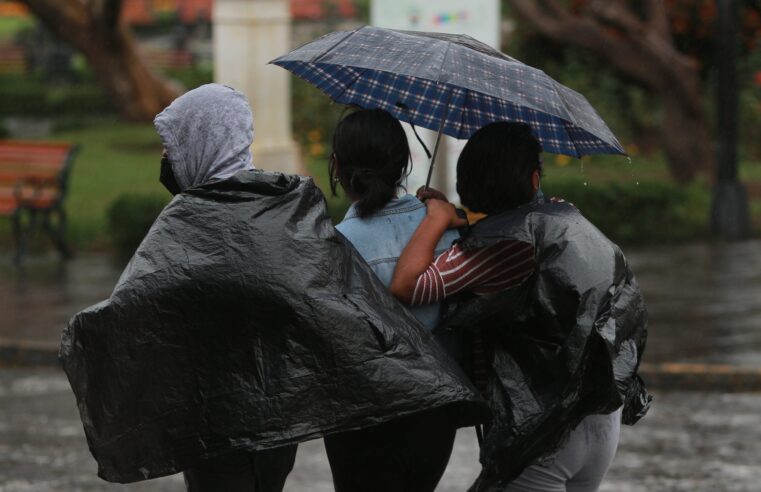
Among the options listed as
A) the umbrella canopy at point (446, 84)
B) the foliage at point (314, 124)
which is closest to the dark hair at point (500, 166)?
the umbrella canopy at point (446, 84)

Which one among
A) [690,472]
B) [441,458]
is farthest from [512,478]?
[690,472]

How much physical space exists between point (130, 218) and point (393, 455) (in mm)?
9954

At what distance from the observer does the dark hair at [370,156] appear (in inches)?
151

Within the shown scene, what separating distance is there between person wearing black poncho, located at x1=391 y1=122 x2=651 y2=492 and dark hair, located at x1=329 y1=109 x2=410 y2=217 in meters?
0.14

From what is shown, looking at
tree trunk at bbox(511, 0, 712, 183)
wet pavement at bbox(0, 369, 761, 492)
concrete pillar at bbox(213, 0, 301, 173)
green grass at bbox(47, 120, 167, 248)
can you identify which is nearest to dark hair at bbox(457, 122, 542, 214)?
wet pavement at bbox(0, 369, 761, 492)

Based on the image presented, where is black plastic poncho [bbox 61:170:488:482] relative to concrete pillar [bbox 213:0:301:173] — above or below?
above

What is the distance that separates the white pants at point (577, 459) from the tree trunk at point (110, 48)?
17280mm

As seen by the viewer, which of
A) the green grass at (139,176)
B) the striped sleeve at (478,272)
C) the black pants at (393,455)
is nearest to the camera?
the striped sleeve at (478,272)

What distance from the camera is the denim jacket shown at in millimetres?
3850

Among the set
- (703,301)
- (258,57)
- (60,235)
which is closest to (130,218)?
(60,235)

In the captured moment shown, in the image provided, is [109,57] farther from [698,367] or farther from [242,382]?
[242,382]

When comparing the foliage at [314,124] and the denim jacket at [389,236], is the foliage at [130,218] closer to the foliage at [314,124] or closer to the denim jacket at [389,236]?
the foliage at [314,124]

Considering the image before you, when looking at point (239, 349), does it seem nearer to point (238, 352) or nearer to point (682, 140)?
point (238, 352)

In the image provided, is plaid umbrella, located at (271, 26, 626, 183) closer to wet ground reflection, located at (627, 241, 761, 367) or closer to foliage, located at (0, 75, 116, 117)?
wet ground reflection, located at (627, 241, 761, 367)
